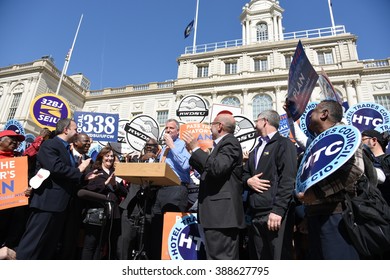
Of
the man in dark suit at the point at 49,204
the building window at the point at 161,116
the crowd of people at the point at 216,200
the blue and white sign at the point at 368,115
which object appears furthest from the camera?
the building window at the point at 161,116

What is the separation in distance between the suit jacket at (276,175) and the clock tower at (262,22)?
1247 inches

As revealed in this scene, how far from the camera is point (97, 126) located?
6980mm

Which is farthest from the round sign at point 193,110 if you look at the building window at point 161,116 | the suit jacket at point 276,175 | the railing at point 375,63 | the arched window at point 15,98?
the arched window at point 15,98

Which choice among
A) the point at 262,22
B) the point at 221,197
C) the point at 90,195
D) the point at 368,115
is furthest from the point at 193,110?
the point at 262,22

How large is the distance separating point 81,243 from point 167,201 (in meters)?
1.58

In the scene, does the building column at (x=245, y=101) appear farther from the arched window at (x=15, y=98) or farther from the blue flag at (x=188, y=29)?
the arched window at (x=15, y=98)

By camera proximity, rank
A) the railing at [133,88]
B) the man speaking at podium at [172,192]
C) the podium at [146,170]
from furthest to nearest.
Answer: the railing at [133,88] < the man speaking at podium at [172,192] < the podium at [146,170]

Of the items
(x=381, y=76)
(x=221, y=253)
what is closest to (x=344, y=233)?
(x=221, y=253)

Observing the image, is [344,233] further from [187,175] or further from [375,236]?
[187,175]

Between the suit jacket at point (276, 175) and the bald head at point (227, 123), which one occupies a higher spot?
the bald head at point (227, 123)

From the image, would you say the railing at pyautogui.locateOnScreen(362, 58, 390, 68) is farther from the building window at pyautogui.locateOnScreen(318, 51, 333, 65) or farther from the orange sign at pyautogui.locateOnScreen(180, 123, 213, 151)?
the orange sign at pyautogui.locateOnScreen(180, 123, 213, 151)

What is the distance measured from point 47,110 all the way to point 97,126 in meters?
1.59

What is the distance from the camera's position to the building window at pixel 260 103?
24.5 metres

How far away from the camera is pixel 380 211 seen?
162 centimetres
